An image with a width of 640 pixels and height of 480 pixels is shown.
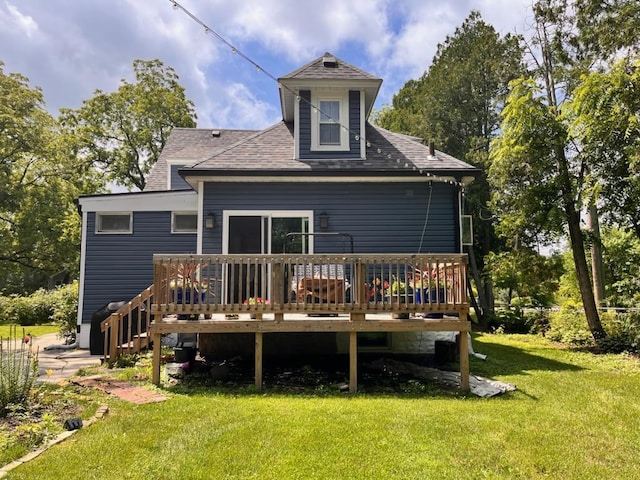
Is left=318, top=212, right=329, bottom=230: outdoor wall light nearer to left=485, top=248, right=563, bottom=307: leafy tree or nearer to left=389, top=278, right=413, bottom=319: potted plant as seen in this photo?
left=389, top=278, right=413, bottom=319: potted plant

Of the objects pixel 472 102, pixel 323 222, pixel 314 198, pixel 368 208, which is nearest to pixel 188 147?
pixel 314 198

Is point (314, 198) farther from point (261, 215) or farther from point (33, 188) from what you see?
point (33, 188)

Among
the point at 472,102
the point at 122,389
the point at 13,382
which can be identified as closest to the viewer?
the point at 13,382

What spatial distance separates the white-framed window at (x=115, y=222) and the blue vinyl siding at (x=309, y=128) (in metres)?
4.38

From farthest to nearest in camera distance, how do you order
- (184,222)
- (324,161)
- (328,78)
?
1. (184,222)
2. (328,78)
3. (324,161)

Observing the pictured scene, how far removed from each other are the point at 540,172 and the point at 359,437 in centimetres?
816

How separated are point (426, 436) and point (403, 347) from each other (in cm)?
410

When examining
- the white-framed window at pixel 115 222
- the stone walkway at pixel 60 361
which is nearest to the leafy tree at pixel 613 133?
the white-framed window at pixel 115 222

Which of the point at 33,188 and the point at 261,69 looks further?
the point at 33,188

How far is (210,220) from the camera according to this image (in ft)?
28.4

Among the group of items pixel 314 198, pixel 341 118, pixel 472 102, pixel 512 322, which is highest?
pixel 472 102

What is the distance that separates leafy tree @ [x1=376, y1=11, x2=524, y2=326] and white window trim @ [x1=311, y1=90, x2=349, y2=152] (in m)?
9.23

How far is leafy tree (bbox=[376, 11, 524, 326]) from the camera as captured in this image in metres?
17.9

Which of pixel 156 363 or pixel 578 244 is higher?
pixel 578 244
